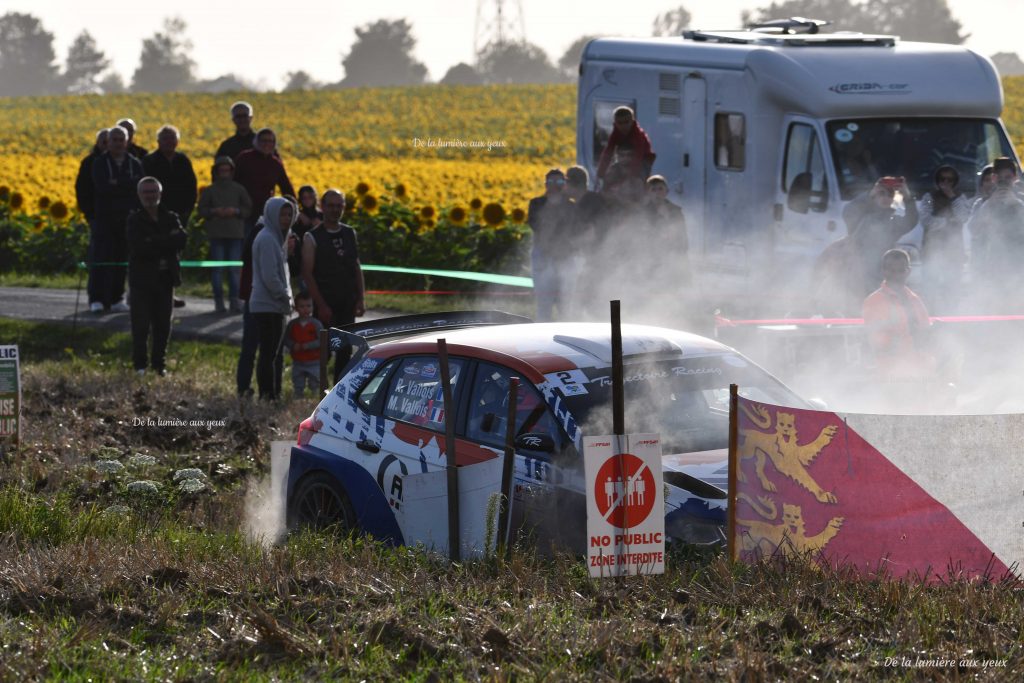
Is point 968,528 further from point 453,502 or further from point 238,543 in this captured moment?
point 238,543

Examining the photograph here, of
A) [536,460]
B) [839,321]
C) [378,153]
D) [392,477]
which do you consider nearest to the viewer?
[536,460]

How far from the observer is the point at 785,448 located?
658 cm

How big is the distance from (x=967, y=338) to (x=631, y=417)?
19.4ft

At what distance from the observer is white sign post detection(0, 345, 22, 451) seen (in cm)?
986

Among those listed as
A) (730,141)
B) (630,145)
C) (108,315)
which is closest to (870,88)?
(730,141)

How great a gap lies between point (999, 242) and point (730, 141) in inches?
130

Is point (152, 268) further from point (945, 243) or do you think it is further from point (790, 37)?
point (945, 243)

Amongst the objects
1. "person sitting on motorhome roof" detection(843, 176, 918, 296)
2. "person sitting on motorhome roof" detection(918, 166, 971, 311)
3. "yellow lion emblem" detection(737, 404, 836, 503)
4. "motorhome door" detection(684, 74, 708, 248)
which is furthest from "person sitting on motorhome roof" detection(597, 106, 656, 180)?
"yellow lion emblem" detection(737, 404, 836, 503)

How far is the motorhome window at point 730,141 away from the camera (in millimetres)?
15414

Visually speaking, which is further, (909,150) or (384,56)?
(384,56)

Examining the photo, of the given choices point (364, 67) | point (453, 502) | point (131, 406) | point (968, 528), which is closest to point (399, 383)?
point (453, 502)

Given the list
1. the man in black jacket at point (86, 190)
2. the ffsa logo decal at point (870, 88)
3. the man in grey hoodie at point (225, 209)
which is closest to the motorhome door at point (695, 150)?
the ffsa logo decal at point (870, 88)

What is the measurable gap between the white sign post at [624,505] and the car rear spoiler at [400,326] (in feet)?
8.76

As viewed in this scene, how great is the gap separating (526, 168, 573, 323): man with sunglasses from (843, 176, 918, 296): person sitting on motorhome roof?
2689 mm
